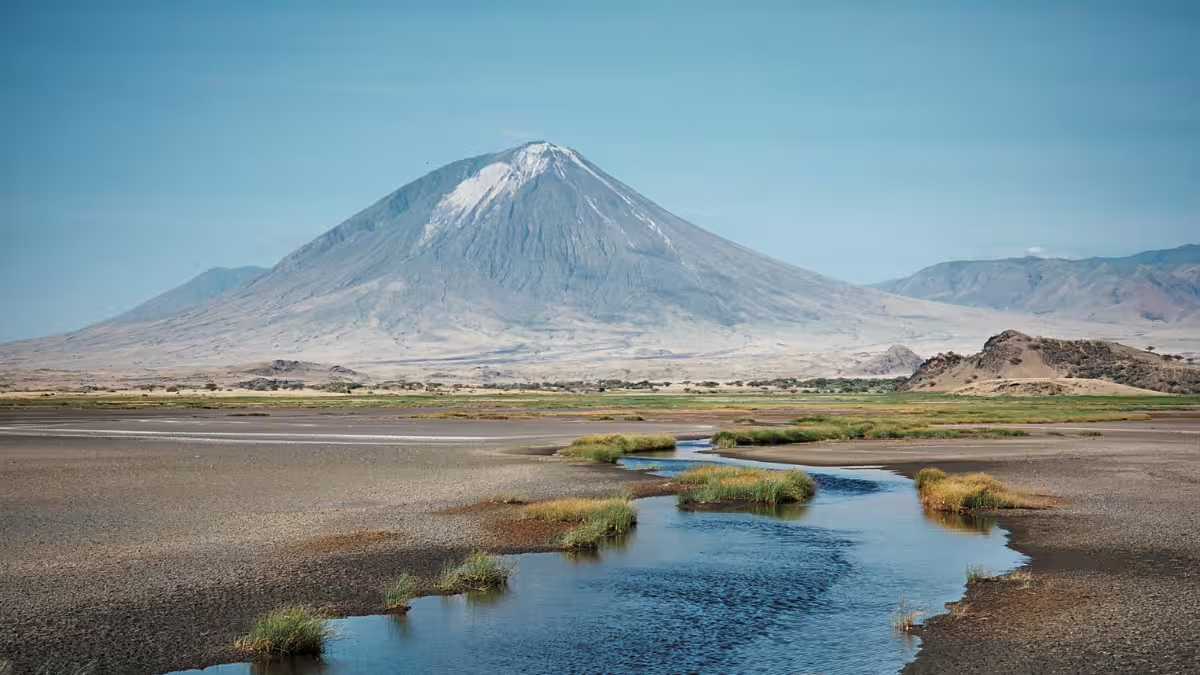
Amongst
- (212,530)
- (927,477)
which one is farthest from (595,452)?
(212,530)

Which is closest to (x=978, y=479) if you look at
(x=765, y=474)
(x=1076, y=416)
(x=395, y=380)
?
(x=765, y=474)

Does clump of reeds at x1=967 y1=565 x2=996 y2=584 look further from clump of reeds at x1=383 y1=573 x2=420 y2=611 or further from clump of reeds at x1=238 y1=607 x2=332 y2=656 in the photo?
clump of reeds at x1=238 y1=607 x2=332 y2=656

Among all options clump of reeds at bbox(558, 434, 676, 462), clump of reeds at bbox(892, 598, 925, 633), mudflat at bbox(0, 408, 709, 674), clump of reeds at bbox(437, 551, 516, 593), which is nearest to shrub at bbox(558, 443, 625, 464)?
clump of reeds at bbox(558, 434, 676, 462)

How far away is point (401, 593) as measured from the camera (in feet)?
50.6

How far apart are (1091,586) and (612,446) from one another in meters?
24.6

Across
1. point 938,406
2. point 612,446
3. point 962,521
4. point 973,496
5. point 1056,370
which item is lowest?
point 938,406

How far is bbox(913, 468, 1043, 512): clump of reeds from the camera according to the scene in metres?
25.0

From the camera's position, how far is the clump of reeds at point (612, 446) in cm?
3859

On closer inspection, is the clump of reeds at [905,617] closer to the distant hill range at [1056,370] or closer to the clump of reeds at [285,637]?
the clump of reeds at [285,637]

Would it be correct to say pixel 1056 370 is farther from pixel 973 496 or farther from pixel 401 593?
pixel 401 593

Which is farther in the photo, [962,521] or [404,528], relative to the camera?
[962,521]

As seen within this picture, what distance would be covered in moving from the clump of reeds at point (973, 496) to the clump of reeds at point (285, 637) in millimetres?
16609

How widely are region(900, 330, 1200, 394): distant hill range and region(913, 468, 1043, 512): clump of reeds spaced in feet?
270

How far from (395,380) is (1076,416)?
135 metres
